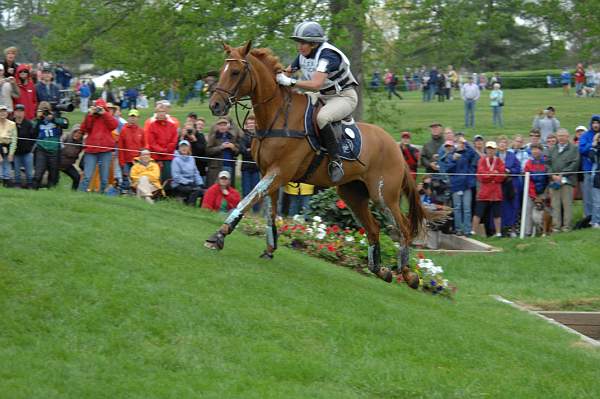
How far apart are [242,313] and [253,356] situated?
97 centimetres

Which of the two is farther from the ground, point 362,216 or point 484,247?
point 362,216

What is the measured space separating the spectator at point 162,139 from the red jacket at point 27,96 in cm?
229

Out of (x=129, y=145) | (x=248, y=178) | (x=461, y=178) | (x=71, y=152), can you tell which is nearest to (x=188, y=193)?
(x=129, y=145)

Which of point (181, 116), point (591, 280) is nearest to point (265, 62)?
point (591, 280)

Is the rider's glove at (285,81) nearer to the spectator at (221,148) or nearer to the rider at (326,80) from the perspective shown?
the rider at (326,80)

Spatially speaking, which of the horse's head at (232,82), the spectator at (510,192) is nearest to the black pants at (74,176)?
the horse's head at (232,82)

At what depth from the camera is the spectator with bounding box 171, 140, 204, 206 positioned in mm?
19188

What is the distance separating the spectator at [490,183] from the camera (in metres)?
20.8

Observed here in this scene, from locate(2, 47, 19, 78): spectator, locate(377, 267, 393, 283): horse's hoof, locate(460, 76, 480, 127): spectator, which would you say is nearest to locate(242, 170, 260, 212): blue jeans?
locate(2, 47, 19, 78): spectator

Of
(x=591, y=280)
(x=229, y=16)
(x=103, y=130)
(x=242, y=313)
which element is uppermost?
(x=229, y=16)

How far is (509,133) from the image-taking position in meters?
33.7

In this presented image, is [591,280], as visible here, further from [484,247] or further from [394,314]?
[394,314]

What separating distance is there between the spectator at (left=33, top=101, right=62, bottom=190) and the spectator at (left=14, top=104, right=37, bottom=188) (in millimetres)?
118

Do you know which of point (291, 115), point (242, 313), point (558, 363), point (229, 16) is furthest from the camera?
point (229, 16)
